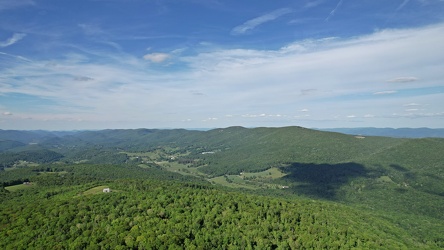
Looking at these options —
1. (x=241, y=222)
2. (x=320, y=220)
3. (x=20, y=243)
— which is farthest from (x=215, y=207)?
(x=20, y=243)

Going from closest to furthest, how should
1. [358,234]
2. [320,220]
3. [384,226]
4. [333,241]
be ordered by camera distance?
[333,241] → [358,234] → [320,220] → [384,226]

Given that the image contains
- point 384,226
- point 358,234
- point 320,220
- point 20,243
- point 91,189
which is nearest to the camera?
point 20,243

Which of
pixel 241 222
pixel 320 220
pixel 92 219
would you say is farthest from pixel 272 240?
pixel 92 219

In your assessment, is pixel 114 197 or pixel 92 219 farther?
pixel 114 197

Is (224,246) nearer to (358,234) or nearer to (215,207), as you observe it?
(215,207)

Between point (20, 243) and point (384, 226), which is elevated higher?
point (20, 243)

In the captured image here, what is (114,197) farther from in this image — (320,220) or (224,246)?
(320,220)
